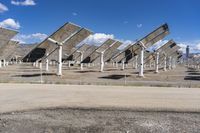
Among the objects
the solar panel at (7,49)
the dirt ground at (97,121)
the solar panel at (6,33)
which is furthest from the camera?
the solar panel at (7,49)

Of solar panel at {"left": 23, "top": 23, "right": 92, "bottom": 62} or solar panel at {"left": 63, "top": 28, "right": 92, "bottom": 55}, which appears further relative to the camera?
solar panel at {"left": 63, "top": 28, "right": 92, "bottom": 55}

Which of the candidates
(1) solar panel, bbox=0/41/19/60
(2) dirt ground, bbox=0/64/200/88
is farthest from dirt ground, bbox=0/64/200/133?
(1) solar panel, bbox=0/41/19/60

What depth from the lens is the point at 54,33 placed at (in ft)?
140

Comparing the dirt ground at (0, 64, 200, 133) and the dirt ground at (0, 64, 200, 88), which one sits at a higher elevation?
the dirt ground at (0, 64, 200, 88)

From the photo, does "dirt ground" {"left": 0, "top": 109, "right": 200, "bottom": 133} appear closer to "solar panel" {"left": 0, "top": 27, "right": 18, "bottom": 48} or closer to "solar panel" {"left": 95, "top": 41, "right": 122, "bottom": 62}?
"solar panel" {"left": 0, "top": 27, "right": 18, "bottom": 48}

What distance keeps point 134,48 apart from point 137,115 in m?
40.1

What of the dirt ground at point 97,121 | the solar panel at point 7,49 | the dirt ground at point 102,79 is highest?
the solar panel at point 7,49

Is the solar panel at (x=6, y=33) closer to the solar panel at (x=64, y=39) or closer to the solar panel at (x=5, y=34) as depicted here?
the solar panel at (x=5, y=34)

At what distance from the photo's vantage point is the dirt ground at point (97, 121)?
1142cm

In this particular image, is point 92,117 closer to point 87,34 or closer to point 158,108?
point 158,108

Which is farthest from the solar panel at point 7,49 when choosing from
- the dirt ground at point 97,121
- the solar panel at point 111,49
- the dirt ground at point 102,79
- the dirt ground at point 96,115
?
the dirt ground at point 97,121

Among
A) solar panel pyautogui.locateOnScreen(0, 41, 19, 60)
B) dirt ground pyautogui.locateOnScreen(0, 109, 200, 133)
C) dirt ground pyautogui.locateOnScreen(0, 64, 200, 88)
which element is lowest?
dirt ground pyautogui.locateOnScreen(0, 109, 200, 133)

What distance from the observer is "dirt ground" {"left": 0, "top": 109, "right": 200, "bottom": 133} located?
37.5ft

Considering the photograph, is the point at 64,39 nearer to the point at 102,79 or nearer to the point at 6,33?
the point at 6,33
